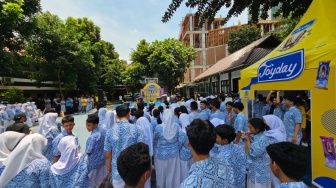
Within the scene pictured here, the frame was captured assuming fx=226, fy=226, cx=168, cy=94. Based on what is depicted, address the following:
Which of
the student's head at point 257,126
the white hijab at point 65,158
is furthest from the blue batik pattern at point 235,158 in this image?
the white hijab at point 65,158

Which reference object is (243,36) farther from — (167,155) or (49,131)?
(49,131)

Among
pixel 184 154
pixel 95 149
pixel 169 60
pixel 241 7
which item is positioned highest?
pixel 169 60

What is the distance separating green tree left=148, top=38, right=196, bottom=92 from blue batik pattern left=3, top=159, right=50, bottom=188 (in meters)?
21.3

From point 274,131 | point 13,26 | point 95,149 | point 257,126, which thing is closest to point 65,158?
point 95,149

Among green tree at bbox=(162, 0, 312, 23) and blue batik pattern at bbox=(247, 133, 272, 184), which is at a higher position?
green tree at bbox=(162, 0, 312, 23)

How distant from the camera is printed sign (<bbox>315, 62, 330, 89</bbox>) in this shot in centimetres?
285

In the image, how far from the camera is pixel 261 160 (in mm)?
3070

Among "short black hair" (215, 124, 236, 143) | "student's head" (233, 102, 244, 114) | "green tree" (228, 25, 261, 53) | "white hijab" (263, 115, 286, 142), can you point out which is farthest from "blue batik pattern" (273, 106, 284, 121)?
"green tree" (228, 25, 261, 53)

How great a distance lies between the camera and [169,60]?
76.6 feet

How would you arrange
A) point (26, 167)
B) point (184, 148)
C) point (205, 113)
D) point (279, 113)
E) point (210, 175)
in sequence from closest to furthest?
point (210, 175), point (26, 167), point (184, 148), point (279, 113), point (205, 113)

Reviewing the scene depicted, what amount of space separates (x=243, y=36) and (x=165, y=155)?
31.7 meters

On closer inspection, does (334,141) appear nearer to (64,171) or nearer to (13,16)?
(64,171)

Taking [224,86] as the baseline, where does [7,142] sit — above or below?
below

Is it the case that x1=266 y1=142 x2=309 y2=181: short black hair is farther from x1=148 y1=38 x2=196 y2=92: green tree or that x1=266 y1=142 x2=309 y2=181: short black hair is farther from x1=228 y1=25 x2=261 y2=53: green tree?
x1=228 y1=25 x2=261 y2=53: green tree
